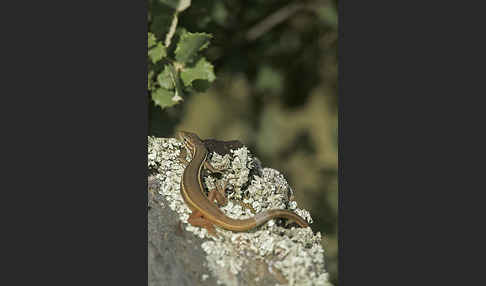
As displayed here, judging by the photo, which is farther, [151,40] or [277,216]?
[151,40]

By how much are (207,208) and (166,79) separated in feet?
4.49

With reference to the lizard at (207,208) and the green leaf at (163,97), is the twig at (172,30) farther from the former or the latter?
the lizard at (207,208)

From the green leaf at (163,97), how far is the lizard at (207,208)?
0.57 meters

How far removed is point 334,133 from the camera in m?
5.15

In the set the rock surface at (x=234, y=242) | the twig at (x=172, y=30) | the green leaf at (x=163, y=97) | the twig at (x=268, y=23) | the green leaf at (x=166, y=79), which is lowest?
the rock surface at (x=234, y=242)

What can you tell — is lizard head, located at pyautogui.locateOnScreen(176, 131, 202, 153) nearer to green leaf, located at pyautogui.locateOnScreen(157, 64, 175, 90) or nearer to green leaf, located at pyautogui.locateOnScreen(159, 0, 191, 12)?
green leaf, located at pyautogui.locateOnScreen(157, 64, 175, 90)

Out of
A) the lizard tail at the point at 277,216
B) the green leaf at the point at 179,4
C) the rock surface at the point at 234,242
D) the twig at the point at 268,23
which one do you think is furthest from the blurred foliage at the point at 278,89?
the lizard tail at the point at 277,216

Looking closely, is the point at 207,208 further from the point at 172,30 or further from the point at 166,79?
the point at 172,30

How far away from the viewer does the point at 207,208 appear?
10.5ft

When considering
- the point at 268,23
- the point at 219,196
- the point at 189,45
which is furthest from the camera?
the point at 268,23

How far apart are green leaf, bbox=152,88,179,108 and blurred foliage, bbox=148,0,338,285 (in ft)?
2.29

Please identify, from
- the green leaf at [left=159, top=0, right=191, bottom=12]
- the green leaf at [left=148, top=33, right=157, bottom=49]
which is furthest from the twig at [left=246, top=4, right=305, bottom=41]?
the green leaf at [left=148, top=33, right=157, bottom=49]

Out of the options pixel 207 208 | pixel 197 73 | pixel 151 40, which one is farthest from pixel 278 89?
pixel 207 208

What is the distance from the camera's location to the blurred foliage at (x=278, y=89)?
523 cm
